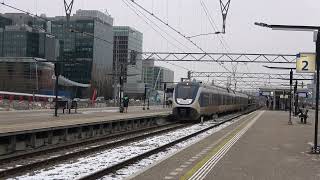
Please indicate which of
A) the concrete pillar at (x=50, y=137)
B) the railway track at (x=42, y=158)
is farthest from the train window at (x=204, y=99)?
the concrete pillar at (x=50, y=137)

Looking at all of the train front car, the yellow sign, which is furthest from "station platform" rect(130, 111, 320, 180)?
the train front car

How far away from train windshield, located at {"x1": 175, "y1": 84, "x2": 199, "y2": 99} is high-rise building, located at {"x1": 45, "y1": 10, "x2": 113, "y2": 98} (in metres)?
7.70

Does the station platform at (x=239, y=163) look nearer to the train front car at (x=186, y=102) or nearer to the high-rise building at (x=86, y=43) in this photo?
the high-rise building at (x=86, y=43)

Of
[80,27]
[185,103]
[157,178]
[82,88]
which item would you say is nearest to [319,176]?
[157,178]

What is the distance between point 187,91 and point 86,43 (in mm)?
22301

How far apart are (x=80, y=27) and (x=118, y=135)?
16416 mm

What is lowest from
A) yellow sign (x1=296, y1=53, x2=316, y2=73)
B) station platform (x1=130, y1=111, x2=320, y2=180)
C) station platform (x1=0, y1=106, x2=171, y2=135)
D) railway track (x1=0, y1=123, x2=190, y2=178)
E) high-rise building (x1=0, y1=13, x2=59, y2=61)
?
railway track (x1=0, y1=123, x2=190, y2=178)

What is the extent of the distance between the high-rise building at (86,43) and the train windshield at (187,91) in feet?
25.3

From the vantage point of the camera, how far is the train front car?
39250 millimetres

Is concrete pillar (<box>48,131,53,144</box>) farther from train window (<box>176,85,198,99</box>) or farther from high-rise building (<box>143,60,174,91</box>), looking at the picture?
high-rise building (<box>143,60,174,91</box>)

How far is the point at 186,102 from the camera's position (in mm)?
39219

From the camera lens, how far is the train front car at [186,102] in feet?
129

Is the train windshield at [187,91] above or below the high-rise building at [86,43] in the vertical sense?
below

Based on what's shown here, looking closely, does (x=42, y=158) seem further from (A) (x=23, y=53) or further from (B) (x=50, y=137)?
(A) (x=23, y=53)
